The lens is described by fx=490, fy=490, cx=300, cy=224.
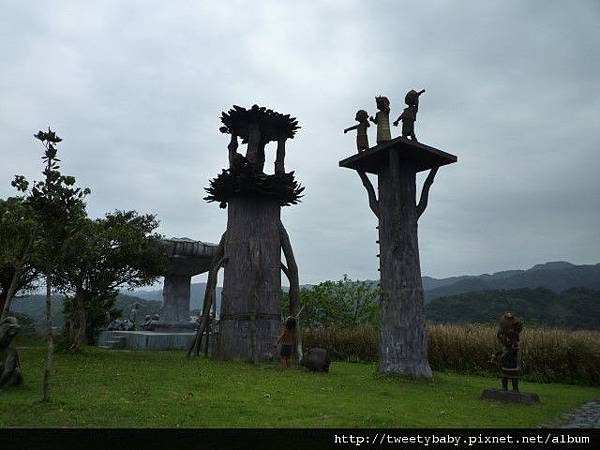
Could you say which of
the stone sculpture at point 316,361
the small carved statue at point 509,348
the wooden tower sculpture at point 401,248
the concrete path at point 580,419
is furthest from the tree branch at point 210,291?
the concrete path at point 580,419

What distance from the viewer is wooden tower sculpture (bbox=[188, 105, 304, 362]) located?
52.7 ft

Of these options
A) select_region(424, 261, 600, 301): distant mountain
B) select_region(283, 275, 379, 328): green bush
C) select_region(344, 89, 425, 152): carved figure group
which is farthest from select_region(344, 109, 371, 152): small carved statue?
select_region(424, 261, 600, 301): distant mountain

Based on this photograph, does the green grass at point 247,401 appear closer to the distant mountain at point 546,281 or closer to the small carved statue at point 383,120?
the small carved statue at point 383,120

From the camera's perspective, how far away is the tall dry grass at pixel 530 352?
15.5 metres

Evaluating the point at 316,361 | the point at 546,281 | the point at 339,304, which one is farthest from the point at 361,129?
the point at 546,281

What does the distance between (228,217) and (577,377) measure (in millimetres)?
12551

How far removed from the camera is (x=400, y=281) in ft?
41.0

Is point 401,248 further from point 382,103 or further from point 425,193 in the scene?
point 382,103

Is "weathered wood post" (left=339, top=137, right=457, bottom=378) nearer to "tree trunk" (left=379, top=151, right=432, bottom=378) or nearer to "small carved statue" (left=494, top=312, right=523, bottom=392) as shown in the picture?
"tree trunk" (left=379, top=151, right=432, bottom=378)

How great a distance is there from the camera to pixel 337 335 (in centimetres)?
2169

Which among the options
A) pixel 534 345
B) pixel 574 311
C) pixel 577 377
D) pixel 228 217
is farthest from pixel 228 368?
pixel 574 311

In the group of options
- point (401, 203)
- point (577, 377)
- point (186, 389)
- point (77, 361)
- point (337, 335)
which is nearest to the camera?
point (186, 389)

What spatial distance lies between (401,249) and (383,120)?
363 centimetres
